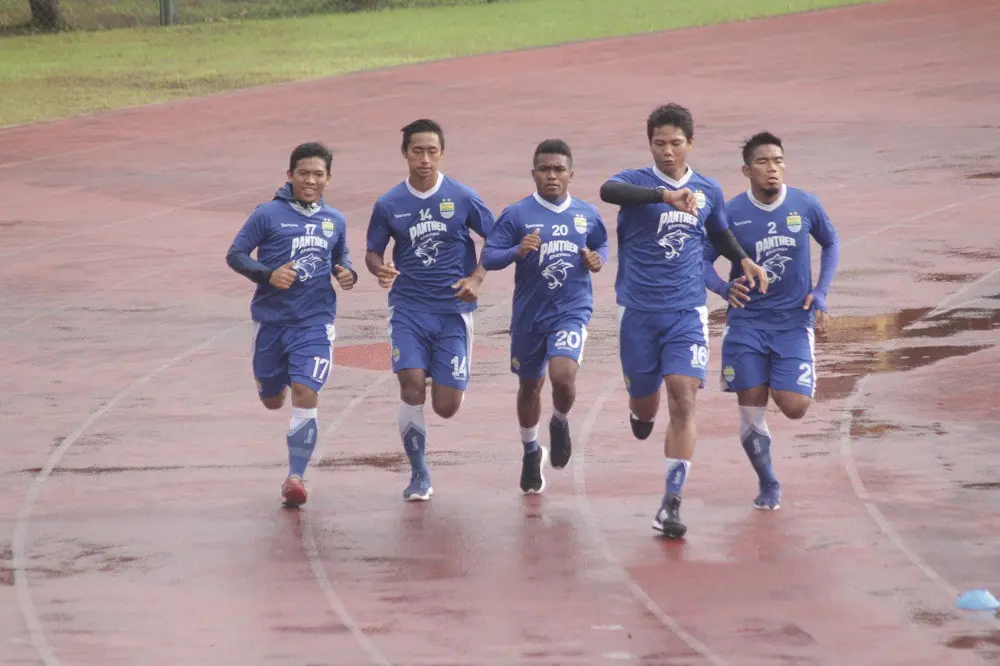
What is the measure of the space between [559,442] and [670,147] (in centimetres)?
204

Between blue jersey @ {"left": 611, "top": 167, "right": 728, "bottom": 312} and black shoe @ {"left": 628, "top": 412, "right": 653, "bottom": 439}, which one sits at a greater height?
blue jersey @ {"left": 611, "top": 167, "right": 728, "bottom": 312}

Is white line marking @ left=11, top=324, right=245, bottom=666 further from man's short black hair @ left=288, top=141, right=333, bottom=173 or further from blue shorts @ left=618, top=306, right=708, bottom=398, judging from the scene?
blue shorts @ left=618, top=306, right=708, bottom=398

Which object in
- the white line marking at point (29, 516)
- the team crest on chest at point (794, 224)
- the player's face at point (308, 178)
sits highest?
the player's face at point (308, 178)

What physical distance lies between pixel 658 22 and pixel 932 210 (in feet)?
52.3

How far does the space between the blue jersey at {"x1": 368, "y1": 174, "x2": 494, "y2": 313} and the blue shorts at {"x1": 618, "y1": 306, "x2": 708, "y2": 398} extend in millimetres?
1048

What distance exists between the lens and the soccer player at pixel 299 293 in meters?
11.0

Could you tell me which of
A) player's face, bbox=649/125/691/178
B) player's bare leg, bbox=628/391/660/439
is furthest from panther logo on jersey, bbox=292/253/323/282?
player's face, bbox=649/125/691/178

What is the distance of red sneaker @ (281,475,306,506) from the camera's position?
11031mm

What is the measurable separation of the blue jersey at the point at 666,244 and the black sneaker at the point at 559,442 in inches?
45.4

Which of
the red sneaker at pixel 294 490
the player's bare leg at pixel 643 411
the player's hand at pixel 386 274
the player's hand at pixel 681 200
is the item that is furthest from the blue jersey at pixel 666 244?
the red sneaker at pixel 294 490

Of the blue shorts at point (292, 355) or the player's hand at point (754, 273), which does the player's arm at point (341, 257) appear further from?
the player's hand at point (754, 273)

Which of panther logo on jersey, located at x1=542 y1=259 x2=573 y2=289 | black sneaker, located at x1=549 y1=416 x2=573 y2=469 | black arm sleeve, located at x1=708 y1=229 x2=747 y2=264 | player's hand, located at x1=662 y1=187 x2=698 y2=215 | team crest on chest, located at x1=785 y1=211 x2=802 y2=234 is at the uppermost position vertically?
player's hand, located at x1=662 y1=187 x2=698 y2=215

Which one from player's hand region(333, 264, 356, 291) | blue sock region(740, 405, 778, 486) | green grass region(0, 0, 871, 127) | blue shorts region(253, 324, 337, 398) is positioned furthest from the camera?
green grass region(0, 0, 871, 127)

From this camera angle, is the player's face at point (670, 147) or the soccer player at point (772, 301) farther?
the soccer player at point (772, 301)
